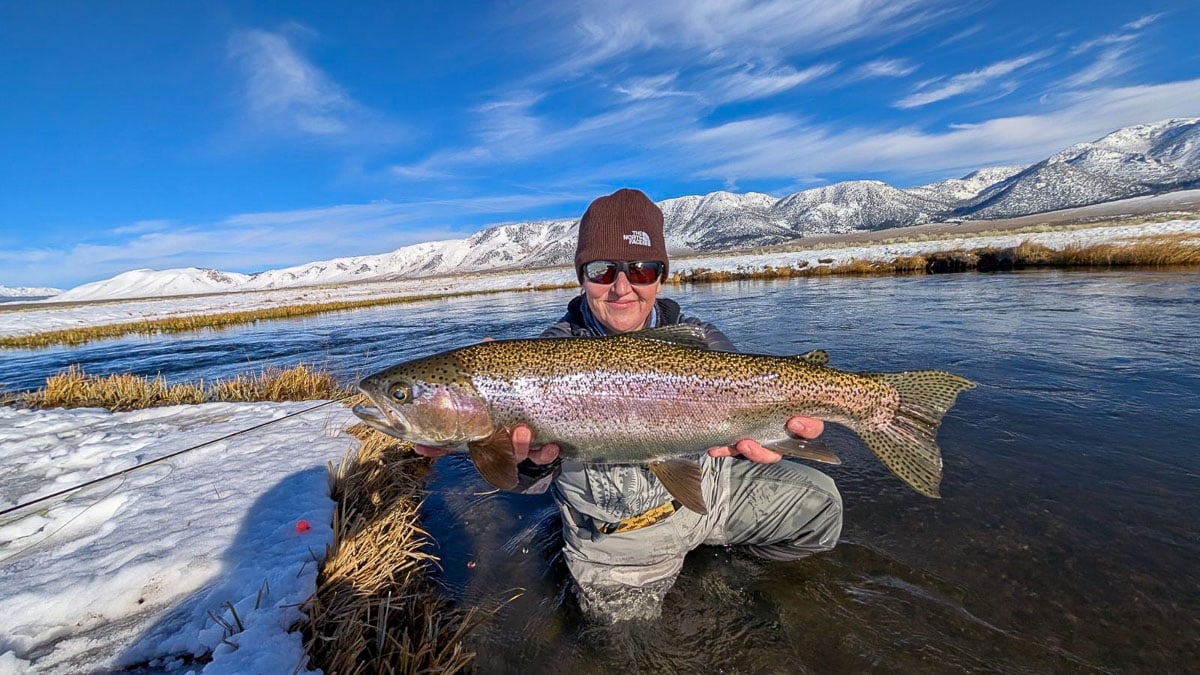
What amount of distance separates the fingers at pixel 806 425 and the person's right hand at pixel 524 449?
5.01 ft

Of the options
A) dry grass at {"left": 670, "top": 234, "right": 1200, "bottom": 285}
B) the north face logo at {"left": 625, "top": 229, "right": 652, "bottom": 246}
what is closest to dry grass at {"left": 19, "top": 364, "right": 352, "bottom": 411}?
the north face logo at {"left": 625, "top": 229, "right": 652, "bottom": 246}

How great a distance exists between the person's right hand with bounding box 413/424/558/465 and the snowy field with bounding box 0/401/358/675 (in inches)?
51.0

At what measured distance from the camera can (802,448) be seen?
3.16m

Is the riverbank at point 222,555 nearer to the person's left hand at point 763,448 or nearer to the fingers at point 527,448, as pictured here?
the fingers at point 527,448

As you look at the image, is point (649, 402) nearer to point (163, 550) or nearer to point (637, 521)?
point (637, 521)

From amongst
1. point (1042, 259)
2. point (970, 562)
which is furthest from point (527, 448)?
point (1042, 259)

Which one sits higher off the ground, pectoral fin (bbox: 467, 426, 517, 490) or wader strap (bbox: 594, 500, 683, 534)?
pectoral fin (bbox: 467, 426, 517, 490)

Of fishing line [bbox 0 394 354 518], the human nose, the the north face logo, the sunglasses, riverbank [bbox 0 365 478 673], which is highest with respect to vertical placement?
the the north face logo

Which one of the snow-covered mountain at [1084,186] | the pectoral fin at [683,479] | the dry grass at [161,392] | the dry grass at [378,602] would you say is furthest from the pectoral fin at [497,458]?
the snow-covered mountain at [1084,186]

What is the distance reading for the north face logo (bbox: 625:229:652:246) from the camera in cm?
379

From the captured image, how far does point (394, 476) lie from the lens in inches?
216

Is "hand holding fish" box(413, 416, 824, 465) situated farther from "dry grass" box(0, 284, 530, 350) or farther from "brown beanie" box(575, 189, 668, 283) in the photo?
"dry grass" box(0, 284, 530, 350)

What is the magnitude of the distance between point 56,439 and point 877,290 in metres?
24.4

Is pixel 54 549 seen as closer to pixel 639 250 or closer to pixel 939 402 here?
pixel 639 250
